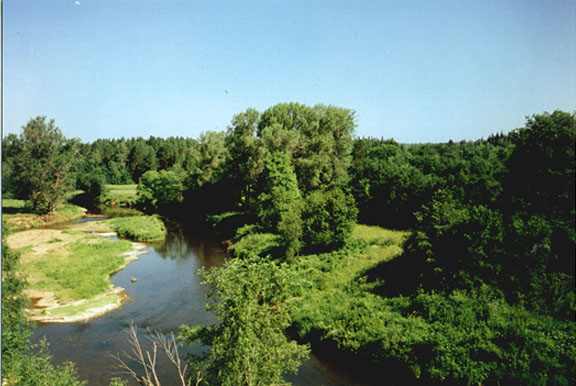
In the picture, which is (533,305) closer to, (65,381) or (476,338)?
(476,338)

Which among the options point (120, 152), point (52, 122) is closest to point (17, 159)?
point (52, 122)

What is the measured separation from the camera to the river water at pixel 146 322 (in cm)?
1602

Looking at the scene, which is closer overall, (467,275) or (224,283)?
(224,283)

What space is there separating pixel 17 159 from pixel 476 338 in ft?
194

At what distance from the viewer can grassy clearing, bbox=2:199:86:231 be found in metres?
45.5

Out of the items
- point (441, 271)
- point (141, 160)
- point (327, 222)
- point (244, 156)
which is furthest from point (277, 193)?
point (141, 160)

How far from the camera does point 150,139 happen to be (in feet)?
427

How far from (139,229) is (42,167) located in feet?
66.1

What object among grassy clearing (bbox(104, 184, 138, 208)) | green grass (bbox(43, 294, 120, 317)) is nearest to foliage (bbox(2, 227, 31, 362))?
green grass (bbox(43, 294, 120, 317))

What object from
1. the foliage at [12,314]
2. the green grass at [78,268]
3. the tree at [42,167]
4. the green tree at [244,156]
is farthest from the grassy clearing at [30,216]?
the foliage at [12,314]

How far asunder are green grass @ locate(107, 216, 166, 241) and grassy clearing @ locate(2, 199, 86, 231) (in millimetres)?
8730

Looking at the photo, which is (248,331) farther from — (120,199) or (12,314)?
(120,199)

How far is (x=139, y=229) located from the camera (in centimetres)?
4341

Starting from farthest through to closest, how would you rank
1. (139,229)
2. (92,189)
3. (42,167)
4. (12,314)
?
(92,189)
(42,167)
(139,229)
(12,314)
